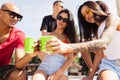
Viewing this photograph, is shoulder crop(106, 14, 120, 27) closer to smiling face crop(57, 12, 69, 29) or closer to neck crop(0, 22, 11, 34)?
smiling face crop(57, 12, 69, 29)

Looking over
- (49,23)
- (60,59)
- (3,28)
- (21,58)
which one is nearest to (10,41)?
(3,28)

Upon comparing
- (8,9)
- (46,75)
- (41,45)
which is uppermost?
(8,9)

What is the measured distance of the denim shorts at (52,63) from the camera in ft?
14.4

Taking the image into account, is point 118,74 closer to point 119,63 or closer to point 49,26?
point 119,63

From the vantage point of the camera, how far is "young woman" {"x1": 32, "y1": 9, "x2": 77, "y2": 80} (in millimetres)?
4309

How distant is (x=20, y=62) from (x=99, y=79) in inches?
44.6

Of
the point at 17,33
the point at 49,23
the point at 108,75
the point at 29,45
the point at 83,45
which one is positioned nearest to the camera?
the point at 83,45

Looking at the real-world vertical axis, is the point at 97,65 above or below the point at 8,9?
below

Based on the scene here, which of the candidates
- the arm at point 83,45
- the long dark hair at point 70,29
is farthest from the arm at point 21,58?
the arm at point 83,45

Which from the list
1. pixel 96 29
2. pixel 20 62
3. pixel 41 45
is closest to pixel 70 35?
pixel 96 29

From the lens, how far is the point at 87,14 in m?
3.94

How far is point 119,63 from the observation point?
3914 millimetres

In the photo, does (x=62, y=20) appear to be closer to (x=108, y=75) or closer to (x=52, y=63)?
(x=52, y=63)

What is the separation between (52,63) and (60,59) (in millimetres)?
141
